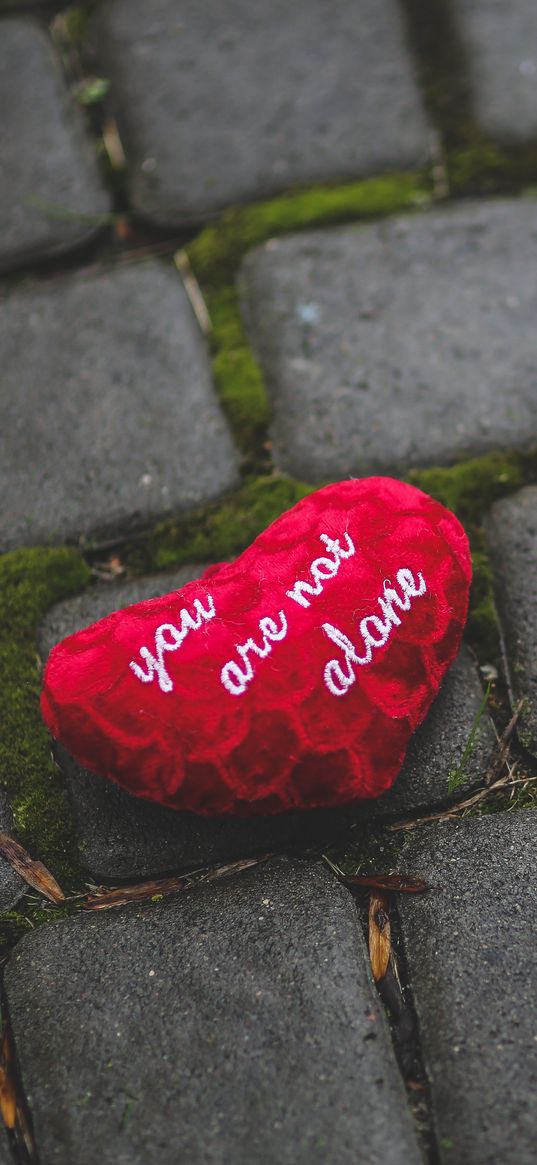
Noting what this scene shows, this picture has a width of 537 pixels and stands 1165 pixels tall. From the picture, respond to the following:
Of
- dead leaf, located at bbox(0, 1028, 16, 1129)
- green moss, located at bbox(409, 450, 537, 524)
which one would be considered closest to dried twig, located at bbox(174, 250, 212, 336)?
green moss, located at bbox(409, 450, 537, 524)

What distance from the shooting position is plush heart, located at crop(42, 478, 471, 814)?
97 centimetres

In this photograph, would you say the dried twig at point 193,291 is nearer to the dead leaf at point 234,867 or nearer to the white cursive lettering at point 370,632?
the white cursive lettering at point 370,632

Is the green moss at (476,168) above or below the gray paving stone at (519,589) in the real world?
above

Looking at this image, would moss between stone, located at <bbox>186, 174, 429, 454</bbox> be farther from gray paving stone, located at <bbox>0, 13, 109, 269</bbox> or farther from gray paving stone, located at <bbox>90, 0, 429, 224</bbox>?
gray paving stone, located at <bbox>0, 13, 109, 269</bbox>

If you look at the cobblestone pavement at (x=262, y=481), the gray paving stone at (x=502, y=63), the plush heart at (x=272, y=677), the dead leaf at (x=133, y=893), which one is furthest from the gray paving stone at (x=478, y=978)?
the gray paving stone at (x=502, y=63)

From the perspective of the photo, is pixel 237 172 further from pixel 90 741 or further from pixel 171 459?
pixel 90 741

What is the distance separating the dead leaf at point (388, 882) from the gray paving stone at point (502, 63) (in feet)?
4.07

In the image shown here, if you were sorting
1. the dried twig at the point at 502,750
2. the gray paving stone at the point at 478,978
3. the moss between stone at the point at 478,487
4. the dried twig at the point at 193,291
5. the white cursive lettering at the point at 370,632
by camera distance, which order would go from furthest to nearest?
the dried twig at the point at 193,291
the moss between stone at the point at 478,487
the dried twig at the point at 502,750
the white cursive lettering at the point at 370,632
the gray paving stone at the point at 478,978

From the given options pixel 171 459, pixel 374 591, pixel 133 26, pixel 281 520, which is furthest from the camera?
pixel 133 26

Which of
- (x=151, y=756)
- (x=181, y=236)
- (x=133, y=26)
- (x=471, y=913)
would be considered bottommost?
(x=471, y=913)

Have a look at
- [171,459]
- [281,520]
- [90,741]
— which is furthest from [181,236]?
[90,741]

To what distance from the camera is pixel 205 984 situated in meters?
0.97

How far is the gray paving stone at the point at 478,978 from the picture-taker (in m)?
0.88

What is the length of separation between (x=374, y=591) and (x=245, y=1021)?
0.45m
